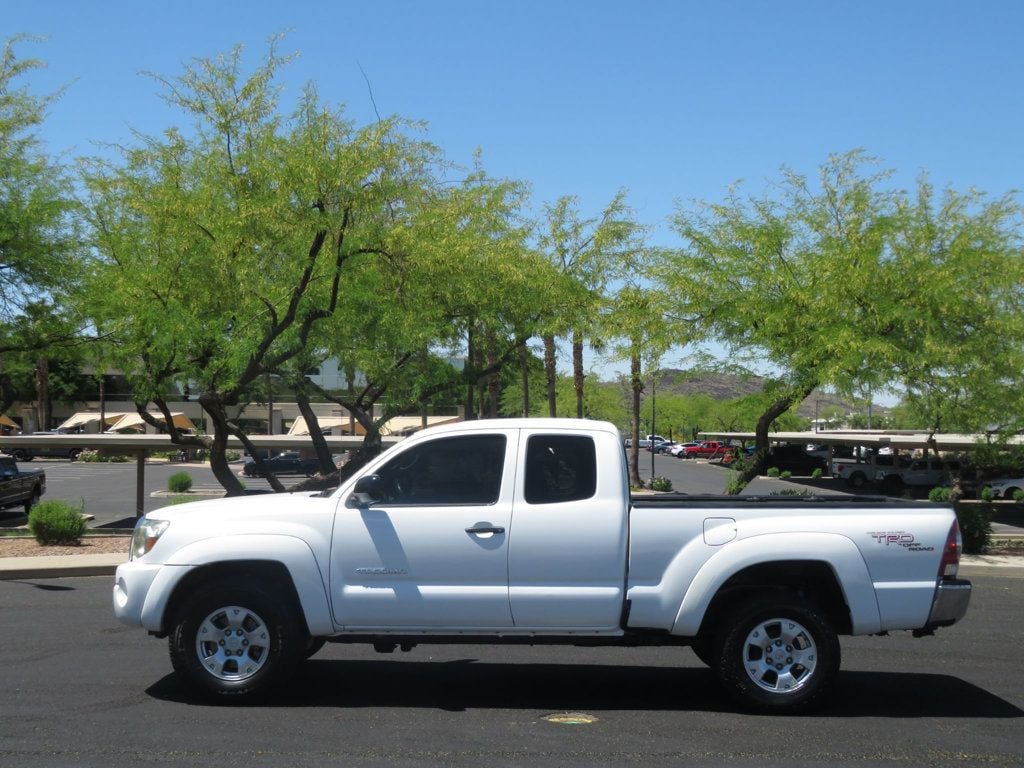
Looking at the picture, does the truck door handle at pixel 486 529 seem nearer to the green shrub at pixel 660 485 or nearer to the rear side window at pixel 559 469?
the rear side window at pixel 559 469

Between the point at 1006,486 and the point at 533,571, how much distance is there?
1488 inches

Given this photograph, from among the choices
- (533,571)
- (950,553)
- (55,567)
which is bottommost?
(55,567)

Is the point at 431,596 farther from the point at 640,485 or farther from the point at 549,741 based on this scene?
the point at 640,485

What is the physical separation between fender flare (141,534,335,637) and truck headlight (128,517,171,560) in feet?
0.73

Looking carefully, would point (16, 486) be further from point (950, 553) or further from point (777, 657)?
point (950, 553)

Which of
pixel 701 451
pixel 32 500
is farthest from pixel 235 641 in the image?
pixel 701 451

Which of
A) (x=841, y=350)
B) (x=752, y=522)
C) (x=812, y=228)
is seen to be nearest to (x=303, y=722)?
(x=752, y=522)

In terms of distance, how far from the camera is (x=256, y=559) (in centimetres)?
729

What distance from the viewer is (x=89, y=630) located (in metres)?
10.5

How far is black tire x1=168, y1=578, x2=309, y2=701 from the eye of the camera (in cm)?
728

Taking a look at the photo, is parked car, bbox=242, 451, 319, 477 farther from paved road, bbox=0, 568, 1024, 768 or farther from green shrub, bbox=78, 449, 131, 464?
paved road, bbox=0, 568, 1024, 768

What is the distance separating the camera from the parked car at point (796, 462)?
55.7 metres

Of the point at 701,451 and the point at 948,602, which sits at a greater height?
the point at 701,451

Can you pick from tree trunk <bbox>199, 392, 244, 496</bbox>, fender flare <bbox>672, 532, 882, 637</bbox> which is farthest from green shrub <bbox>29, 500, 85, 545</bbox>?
fender flare <bbox>672, 532, 882, 637</bbox>
